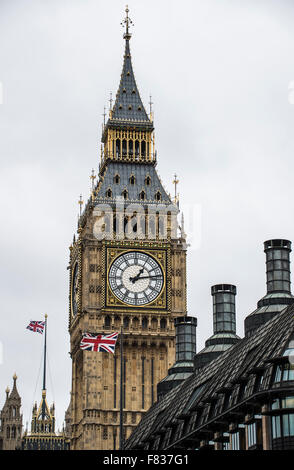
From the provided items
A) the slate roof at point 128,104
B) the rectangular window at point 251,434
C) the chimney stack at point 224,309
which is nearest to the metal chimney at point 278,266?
the chimney stack at point 224,309

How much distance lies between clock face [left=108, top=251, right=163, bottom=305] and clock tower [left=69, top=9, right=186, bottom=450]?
99 millimetres

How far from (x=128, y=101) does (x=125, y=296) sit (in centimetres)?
2545

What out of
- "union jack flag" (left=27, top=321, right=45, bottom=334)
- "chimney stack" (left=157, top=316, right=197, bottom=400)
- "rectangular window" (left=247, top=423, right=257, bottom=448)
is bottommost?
"rectangular window" (left=247, top=423, right=257, bottom=448)

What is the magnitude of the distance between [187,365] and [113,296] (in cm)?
1073

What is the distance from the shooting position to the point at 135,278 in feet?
451

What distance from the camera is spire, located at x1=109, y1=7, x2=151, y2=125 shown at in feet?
494

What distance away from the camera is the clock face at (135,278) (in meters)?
138

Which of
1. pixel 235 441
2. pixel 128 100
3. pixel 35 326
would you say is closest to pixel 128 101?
pixel 128 100

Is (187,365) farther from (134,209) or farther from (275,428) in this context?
(275,428)

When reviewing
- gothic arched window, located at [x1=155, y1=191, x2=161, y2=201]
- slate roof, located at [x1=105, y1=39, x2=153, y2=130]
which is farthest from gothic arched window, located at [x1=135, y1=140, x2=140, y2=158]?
gothic arched window, located at [x1=155, y1=191, x2=161, y2=201]

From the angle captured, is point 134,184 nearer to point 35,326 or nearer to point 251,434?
point 35,326

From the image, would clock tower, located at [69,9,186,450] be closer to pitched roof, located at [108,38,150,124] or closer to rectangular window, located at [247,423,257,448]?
pitched roof, located at [108,38,150,124]

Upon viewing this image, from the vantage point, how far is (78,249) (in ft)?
469

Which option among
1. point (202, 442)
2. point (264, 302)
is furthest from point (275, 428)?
point (264, 302)
